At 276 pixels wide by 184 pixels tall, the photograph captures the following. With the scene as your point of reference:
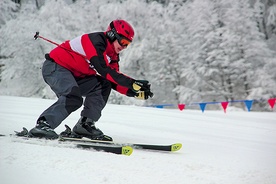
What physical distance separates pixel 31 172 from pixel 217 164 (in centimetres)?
126

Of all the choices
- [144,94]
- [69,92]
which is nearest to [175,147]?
[144,94]

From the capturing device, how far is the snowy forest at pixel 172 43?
17.3m

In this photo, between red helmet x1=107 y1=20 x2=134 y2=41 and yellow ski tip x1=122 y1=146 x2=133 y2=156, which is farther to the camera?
red helmet x1=107 y1=20 x2=134 y2=41

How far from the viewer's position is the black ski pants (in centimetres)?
294

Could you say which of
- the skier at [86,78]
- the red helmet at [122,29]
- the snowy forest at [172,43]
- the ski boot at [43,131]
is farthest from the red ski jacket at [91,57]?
the snowy forest at [172,43]

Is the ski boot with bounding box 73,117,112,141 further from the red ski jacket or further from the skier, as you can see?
the red ski jacket

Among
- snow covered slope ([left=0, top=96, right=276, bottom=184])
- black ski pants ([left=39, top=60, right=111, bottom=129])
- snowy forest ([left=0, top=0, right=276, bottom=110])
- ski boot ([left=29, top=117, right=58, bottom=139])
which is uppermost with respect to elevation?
snowy forest ([left=0, top=0, right=276, bottom=110])

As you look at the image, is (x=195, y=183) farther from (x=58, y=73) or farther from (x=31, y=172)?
(x=58, y=73)

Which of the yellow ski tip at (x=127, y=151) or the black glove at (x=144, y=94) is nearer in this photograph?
the yellow ski tip at (x=127, y=151)

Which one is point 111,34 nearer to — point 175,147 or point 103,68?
point 103,68

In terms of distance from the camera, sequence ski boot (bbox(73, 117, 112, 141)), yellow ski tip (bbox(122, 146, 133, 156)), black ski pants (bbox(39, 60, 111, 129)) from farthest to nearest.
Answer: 1. ski boot (bbox(73, 117, 112, 141))
2. black ski pants (bbox(39, 60, 111, 129))
3. yellow ski tip (bbox(122, 146, 133, 156))

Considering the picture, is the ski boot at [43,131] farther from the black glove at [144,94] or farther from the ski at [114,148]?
the black glove at [144,94]

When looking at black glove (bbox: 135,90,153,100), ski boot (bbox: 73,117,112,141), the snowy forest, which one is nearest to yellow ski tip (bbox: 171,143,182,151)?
black glove (bbox: 135,90,153,100)

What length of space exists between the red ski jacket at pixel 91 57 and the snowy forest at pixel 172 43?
1435 centimetres
